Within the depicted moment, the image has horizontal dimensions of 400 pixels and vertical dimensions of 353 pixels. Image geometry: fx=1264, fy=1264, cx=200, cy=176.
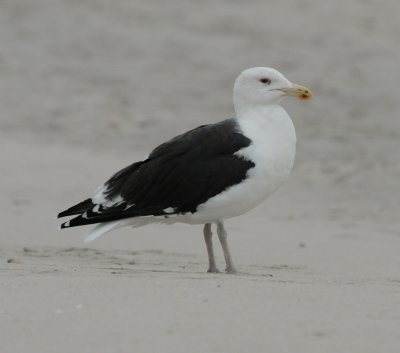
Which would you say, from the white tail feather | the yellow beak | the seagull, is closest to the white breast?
the seagull

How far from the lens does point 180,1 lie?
18.8m

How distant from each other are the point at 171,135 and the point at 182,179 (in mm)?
6398

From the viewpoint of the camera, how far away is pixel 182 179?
696 cm

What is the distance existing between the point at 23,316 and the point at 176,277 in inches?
43.5

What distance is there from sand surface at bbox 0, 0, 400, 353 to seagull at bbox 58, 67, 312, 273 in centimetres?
30

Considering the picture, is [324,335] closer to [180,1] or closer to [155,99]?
[155,99]

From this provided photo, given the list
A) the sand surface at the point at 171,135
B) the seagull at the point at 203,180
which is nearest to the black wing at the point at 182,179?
the seagull at the point at 203,180

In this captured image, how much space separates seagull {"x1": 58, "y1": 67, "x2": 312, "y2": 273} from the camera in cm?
687

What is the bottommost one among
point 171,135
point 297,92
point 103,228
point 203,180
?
point 103,228

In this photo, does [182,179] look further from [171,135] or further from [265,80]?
[171,135]

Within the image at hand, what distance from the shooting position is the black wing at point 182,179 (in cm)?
690

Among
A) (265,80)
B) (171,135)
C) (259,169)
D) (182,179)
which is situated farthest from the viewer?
(171,135)

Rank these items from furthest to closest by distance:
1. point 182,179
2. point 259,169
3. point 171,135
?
point 171,135
point 182,179
point 259,169

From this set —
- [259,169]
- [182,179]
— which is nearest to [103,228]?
[182,179]
